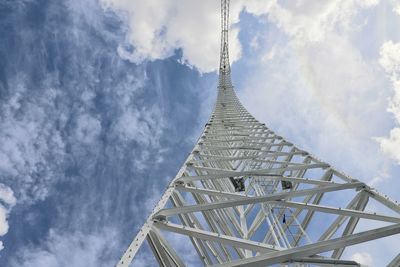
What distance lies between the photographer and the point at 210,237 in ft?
18.7

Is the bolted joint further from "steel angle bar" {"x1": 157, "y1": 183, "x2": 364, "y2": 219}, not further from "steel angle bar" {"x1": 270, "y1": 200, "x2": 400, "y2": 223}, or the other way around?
"steel angle bar" {"x1": 270, "y1": 200, "x2": 400, "y2": 223}

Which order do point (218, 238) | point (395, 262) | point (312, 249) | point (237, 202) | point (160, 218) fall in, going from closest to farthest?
point (312, 249)
point (395, 262)
point (218, 238)
point (160, 218)
point (237, 202)

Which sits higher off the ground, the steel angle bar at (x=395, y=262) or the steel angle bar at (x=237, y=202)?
the steel angle bar at (x=237, y=202)

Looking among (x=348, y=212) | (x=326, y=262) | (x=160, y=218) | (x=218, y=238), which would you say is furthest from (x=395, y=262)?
(x=160, y=218)

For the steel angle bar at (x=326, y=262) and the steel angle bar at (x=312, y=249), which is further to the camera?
the steel angle bar at (x=326, y=262)

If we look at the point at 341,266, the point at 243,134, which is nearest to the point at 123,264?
the point at 341,266

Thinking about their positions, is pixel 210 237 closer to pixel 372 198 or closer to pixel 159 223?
pixel 159 223

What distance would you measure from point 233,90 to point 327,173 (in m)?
23.7

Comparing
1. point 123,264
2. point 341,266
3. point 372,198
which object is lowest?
point 341,266

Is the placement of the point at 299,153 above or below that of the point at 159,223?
above

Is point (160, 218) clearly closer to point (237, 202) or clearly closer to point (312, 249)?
point (237, 202)

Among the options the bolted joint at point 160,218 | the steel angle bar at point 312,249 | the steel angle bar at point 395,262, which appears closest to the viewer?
the steel angle bar at point 312,249

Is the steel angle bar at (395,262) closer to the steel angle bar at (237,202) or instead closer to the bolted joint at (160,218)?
the steel angle bar at (237,202)

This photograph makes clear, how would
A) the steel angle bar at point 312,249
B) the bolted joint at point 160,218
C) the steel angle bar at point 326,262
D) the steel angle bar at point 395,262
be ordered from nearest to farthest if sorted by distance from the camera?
the steel angle bar at point 312,249, the steel angle bar at point 326,262, the steel angle bar at point 395,262, the bolted joint at point 160,218
